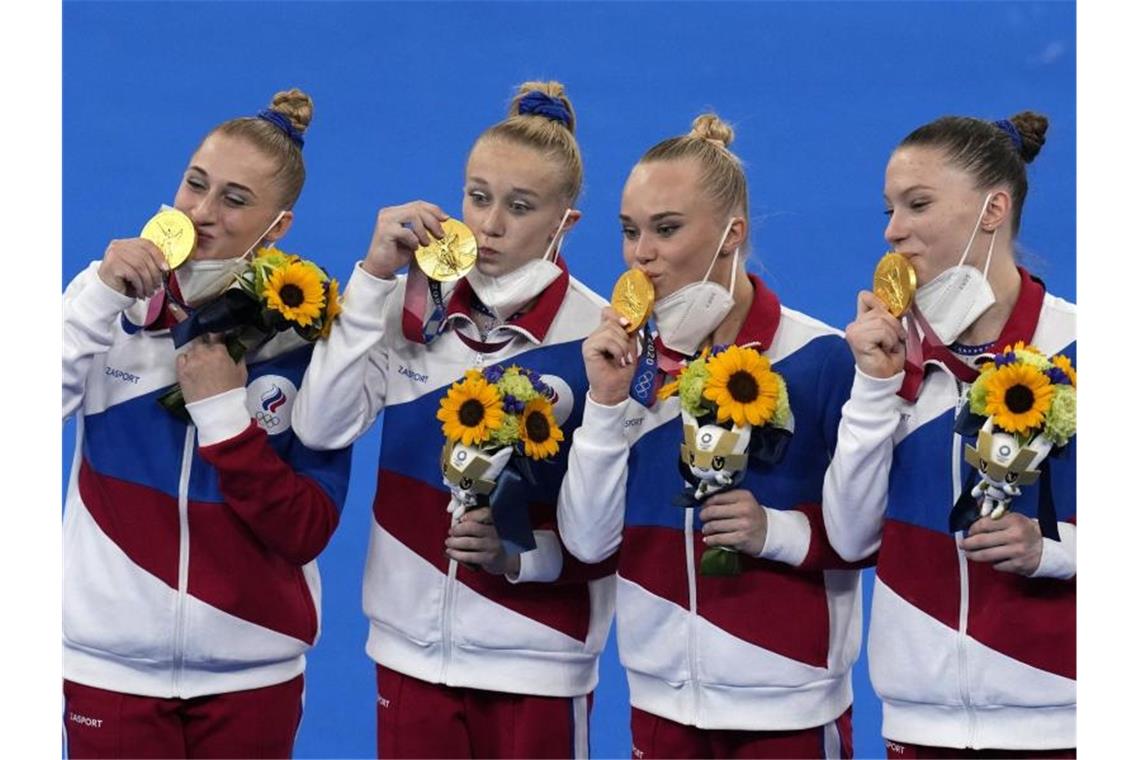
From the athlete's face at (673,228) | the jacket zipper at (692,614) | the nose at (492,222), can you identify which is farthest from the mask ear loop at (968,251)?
the nose at (492,222)

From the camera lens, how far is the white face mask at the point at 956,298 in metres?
4.11

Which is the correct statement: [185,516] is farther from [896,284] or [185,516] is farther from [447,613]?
[896,284]

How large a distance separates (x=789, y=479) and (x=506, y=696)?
0.82 meters

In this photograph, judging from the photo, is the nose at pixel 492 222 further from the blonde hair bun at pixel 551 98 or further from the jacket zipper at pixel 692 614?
the jacket zipper at pixel 692 614

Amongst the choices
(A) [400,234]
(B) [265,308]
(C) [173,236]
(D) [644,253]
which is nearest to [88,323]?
(C) [173,236]

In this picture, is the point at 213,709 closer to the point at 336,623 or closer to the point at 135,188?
the point at 336,623

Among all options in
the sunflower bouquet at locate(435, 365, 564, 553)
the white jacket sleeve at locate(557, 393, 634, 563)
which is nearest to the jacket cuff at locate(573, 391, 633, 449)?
the white jacket sleeve at locate(557, 393, 634, 563)

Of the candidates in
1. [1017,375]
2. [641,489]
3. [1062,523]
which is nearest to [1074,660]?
[1062,523]

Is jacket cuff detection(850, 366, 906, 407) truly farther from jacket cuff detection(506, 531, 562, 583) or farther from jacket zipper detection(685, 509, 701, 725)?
jacket cuff detection(506, 531, 562, 583)

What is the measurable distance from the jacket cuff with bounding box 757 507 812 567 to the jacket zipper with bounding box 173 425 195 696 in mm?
1268

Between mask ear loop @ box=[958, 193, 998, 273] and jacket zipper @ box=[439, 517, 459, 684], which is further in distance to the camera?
jacket zipper @ box=[439, 517, 459, 684]

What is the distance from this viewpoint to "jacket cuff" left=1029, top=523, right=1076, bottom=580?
154 inches

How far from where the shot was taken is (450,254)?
4.38 metres

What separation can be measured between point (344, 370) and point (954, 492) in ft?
4.39
